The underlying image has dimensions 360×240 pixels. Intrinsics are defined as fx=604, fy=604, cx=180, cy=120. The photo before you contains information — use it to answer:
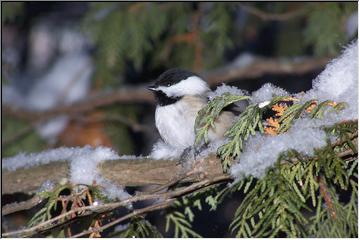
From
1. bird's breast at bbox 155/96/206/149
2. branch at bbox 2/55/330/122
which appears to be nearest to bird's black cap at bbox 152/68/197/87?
bird's breast at bbox 155/96/206/149

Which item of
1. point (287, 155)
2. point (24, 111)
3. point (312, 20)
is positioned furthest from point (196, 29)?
point (287, 155)

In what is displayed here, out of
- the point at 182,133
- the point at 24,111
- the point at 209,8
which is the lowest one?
the point at 182,133

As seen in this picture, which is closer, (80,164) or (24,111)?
(80,164)

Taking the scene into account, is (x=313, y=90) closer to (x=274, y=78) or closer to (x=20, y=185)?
(x=20, y=185)

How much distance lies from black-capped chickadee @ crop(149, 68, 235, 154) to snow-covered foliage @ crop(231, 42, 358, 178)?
51 cm

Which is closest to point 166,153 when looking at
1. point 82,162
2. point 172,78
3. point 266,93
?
point 82,162

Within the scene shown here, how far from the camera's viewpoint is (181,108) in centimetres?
189

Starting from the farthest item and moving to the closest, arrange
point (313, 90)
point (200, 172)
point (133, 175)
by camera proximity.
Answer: point (133, 175) → point (200, 172) → point (313, 90)

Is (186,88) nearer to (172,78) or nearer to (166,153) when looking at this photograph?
(172,78)

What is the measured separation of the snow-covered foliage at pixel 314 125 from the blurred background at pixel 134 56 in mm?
987

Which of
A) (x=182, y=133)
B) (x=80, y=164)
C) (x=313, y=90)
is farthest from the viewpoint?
(x=182, y=133)

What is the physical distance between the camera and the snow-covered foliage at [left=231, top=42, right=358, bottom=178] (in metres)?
1.10

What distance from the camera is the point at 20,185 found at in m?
1.90

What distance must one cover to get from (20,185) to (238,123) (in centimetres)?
97
